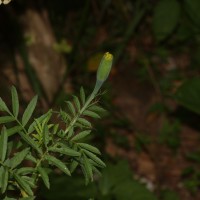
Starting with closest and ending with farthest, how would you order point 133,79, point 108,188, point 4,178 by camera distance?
point 4,178 → point 108,188 → point 133,79

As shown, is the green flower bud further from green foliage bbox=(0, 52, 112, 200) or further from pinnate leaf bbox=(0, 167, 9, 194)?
pinnate leaf bbox=(0, 167, 9, 194)

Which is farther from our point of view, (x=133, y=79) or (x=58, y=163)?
(x=133, y=79)

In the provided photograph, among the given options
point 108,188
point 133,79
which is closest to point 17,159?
point 108,188

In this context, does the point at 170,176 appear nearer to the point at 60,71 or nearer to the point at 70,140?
the point at 60,71

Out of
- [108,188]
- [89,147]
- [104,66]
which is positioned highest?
[104,66]

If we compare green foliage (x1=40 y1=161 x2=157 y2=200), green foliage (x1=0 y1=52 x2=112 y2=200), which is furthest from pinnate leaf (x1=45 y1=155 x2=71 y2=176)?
green foliage (x1=40 y1=161 x2=157 y2=200)

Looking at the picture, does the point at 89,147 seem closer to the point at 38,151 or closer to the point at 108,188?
the point at 38,151

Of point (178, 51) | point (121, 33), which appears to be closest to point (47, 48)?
point (121, 33)

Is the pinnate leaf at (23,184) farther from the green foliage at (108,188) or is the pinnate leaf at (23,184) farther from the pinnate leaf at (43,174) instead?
the green foliage at (108,188)
